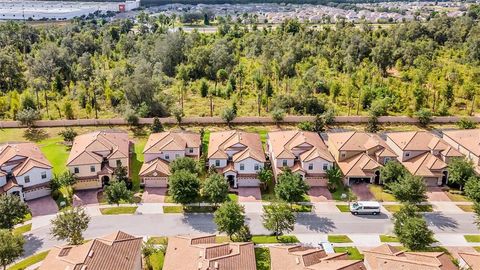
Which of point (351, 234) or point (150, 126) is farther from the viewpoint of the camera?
point (150, 126)

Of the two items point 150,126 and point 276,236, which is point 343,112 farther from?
point 276,236

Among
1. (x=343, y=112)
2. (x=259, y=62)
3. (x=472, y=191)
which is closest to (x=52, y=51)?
(x=259, y=62)

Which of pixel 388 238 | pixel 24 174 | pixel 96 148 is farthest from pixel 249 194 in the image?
pixel 24 174

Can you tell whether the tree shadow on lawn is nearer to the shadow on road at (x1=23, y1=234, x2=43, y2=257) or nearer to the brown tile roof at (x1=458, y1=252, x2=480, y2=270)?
the shadow on road at (x1=23, y1=234, x2=43, y2=257)

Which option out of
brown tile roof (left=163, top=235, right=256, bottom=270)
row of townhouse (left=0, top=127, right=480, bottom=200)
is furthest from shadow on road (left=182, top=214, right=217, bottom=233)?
row of townhouse (left=0, top=127, right=480, bottom=200)

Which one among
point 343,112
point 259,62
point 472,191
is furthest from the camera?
point 259,62

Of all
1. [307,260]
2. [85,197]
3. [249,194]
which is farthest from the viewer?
[249,194]

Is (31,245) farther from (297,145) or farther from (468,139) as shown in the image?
(468,139)

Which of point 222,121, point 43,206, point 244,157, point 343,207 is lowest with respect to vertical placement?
point 43,206
